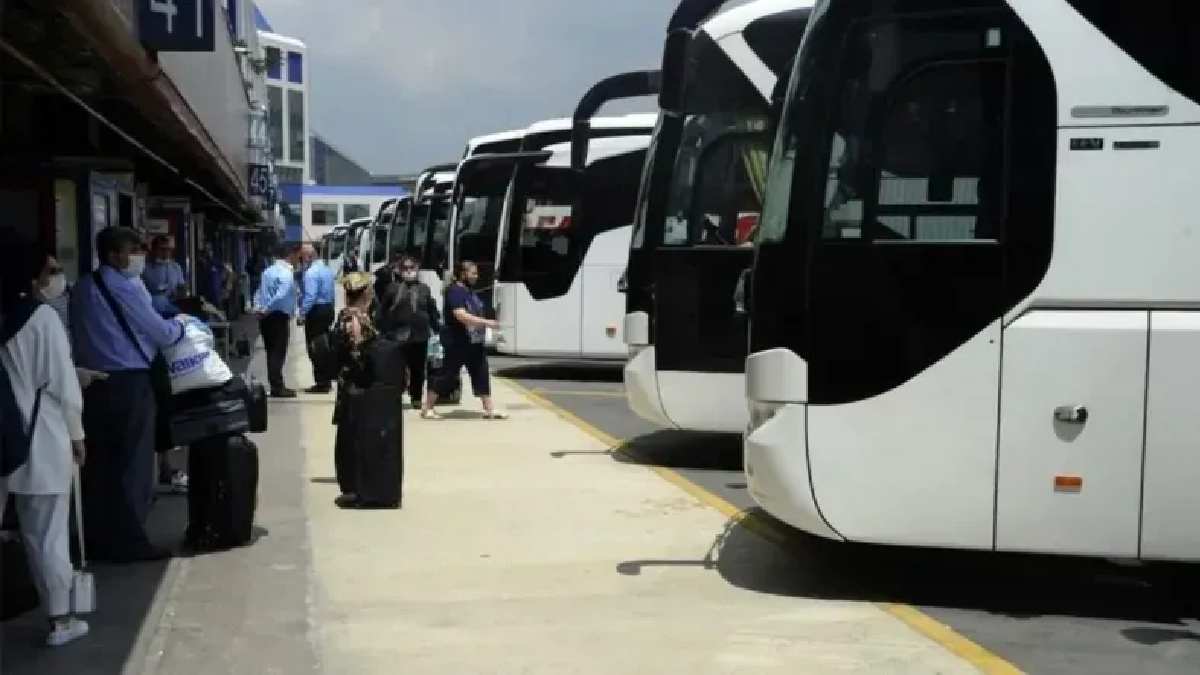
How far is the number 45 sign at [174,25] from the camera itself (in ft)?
26.6

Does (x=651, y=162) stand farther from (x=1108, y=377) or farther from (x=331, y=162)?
(x=331, y=162)

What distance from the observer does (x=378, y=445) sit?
8766 millimetres

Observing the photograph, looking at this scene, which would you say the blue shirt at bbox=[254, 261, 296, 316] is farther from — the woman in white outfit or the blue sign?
the blue sign

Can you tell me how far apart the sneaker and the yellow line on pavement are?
391 centimetres

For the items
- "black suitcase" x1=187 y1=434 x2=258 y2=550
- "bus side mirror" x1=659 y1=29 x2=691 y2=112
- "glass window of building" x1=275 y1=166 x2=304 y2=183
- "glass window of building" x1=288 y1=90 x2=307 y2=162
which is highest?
"glass window of building" x1=288 y1=90 x2=307 y2=162

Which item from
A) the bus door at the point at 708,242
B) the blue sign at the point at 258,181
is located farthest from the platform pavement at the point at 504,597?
the blue sign at the point at 258,181

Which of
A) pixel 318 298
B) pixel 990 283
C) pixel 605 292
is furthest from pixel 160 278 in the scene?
pixel 990 283

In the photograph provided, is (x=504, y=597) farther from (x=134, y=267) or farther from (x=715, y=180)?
(x=715, y=180)

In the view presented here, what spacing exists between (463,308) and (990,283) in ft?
27.3

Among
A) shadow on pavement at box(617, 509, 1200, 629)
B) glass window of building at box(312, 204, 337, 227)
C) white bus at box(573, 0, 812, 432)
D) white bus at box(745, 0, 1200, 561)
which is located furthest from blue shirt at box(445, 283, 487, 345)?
glass window of building at box(312, 204, 337, 227)

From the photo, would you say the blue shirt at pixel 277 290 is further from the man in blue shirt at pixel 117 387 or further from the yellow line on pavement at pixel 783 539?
the man in blue shirt at pixel 117 387

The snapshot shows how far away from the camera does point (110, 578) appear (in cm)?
691

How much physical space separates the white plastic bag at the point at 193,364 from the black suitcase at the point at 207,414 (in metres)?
0.07

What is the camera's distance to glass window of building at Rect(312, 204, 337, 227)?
75.3 metres
